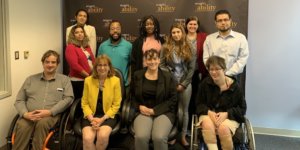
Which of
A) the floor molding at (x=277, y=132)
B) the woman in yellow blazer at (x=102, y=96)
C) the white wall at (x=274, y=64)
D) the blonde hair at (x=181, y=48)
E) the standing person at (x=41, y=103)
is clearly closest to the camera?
the standing person at (x=41, y=103)

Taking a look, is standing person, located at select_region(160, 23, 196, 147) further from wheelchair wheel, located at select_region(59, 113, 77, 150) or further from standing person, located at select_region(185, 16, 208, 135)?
wheelchair wheel, located at select_region(59, 113, 77, 150)

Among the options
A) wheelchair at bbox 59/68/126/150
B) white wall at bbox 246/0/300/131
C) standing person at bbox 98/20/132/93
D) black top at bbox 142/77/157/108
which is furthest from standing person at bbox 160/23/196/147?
white wall at bbox 246/0/300/131

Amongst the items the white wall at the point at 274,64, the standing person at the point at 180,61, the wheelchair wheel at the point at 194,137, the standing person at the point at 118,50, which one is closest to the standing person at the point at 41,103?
the standing person at the point at 118,50

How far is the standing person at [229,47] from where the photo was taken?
11.3 ft

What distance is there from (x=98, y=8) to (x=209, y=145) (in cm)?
272

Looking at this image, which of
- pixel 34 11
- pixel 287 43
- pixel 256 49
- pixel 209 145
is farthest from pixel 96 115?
pixel 287 43

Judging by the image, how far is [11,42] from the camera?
352cm

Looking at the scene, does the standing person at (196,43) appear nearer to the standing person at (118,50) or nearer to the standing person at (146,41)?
the standing person at (146,41)

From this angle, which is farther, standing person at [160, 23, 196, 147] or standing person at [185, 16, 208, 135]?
standing person at [185, 16, 208, 135]

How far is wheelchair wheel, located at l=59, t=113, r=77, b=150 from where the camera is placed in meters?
2.98

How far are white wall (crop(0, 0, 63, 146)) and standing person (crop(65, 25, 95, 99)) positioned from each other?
532 millimetres

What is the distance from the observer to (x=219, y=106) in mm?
2908

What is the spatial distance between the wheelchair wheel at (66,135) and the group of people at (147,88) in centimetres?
11

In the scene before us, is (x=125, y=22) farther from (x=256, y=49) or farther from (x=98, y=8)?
(x=256, y=49)
